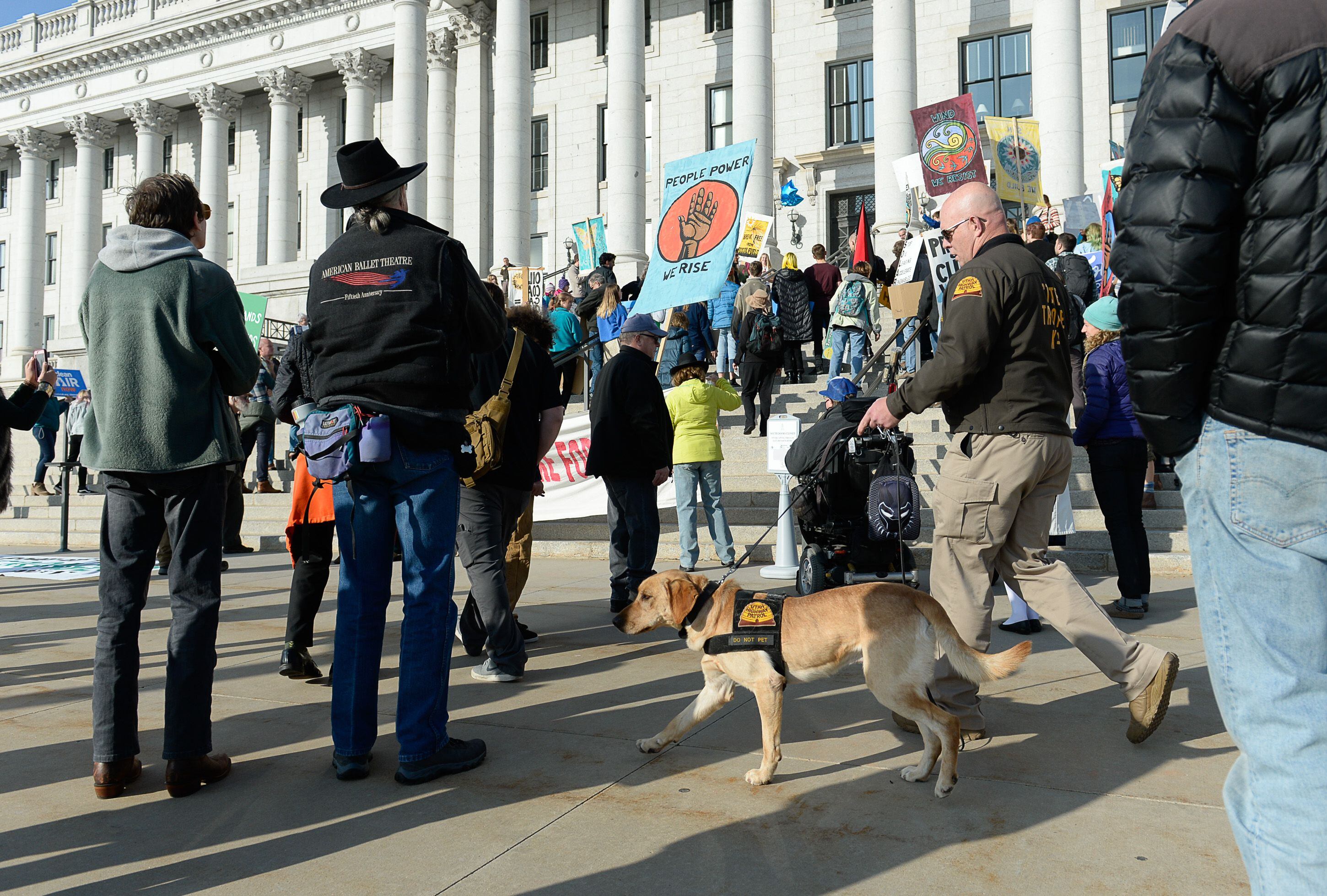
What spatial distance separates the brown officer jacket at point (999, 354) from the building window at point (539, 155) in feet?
101

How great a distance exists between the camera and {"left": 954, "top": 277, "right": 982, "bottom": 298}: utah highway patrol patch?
13.1 ft

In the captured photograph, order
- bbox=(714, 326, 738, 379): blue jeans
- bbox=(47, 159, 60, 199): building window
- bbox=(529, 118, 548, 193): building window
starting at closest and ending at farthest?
bbox=(714, 326, 738, 379): blue jeans, bbox=(529, 118, 548, 193): building window, bbox=(47, 159, 60, 199): building window

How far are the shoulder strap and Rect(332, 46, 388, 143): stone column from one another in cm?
3321

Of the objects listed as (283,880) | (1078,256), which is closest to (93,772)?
(283,880)

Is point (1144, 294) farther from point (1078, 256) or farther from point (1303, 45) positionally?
point (1078, 256)

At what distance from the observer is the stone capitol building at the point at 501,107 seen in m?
25.7

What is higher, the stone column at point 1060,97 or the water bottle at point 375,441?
the stone column at point 1060,97

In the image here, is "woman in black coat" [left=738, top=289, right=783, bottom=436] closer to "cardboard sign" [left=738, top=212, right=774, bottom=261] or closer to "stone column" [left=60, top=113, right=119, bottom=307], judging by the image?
"cardboard sign" [left=738, top=212, right=774, bottom=261]

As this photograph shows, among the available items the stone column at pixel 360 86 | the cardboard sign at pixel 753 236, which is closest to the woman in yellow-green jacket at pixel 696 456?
the cardboard sign at pixel 753 236

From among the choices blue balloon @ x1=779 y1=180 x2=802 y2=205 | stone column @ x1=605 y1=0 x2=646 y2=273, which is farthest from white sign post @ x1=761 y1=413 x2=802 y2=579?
stone column @ x1=605 y1=0 x2=646 y2=273

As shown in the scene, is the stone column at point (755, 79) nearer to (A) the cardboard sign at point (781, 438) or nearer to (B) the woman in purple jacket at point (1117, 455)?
(A) the cardboard sign at point (781, 438)

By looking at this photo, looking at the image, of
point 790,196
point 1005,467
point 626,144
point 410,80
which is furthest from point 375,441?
point 410,80

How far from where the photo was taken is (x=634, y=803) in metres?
3.42

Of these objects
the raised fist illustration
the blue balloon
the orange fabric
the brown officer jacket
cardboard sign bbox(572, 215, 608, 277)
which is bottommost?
the orange fabric
